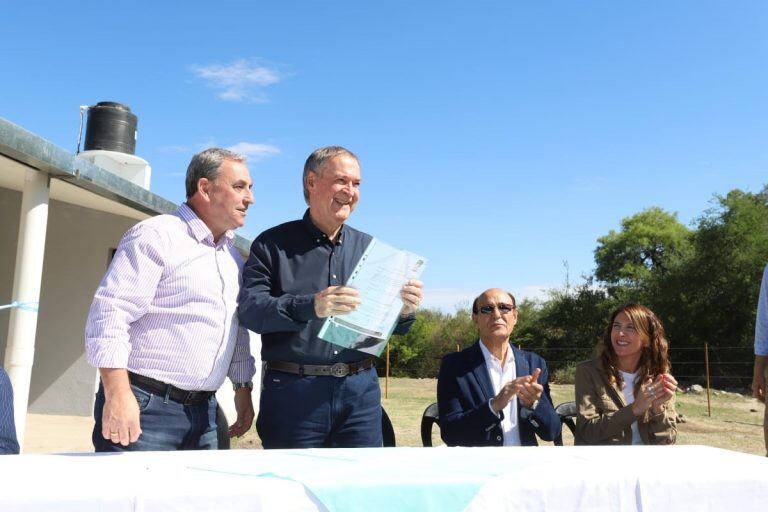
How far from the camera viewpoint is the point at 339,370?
254 cm

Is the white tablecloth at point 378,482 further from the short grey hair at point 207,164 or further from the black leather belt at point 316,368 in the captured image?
the short grey hair at point 207,164

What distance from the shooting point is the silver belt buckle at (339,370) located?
2.54 metres

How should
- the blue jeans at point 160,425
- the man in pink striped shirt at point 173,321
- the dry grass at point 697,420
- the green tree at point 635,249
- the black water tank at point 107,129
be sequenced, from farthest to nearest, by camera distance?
the green tree at point 635,249, the black water tank at point 107,129, the dry grass at point 697,420, the blue jeans at point 160,425, the man in pink striped shirt at point 173,321

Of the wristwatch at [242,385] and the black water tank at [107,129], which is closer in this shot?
the wristwatch at [242,385]

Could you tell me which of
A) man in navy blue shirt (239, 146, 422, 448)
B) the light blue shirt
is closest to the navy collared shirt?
man in navy blue shirt (239, 146, 422, 448)

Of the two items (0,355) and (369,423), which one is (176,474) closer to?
(369,423)

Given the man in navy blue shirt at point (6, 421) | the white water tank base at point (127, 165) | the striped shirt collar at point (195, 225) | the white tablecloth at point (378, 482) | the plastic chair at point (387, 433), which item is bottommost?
the plastic chair at point (387, 433)

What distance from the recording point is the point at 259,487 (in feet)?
5.07

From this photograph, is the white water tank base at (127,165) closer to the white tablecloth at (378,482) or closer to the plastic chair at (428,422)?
the plastic chair at (428,422)

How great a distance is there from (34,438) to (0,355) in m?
2.17

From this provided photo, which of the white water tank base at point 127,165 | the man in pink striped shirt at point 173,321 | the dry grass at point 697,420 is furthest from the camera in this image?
the white water tank base at point 127,165

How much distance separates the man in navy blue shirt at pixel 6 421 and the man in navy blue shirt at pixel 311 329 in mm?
809

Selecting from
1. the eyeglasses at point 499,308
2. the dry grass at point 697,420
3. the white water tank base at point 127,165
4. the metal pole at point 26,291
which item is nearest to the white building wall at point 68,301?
the white water tank base at point 127,165

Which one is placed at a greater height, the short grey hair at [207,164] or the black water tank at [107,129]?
the black water tank at [107,129]
